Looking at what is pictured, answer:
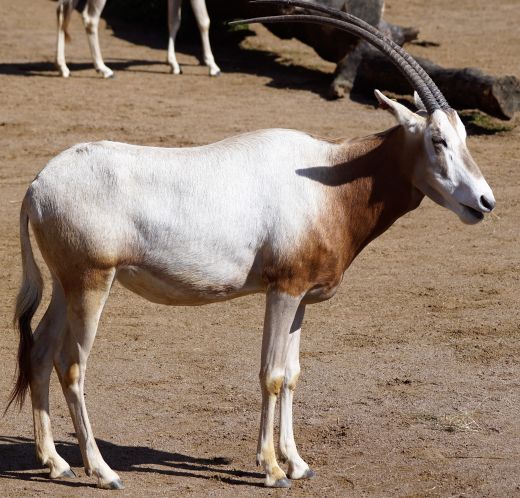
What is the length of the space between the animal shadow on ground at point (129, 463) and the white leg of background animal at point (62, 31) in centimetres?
942

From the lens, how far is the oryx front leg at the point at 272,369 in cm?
612

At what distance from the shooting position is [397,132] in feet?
20.6

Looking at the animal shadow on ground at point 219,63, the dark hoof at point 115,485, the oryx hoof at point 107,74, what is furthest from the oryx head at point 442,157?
the oryx hoof at point 107,74

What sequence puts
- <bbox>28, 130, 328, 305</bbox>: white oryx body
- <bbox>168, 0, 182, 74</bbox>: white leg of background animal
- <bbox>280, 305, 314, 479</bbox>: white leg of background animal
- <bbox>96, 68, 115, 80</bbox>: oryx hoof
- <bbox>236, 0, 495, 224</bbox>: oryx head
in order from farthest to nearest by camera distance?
1. <bbox>168, 0, 182, 74</bbox>: white leg of background animal
2. <bbox>96, 68, 115, 80</bbox>: oryx hoof
3. <bbox>280, 305, 314, 479</bbox>: white leg of background animal
4. <bbox>236, 0, 495, 224</bbox>: oryx head
5. <bbox>28, 130, 328, 305</bbox>: white oryx body

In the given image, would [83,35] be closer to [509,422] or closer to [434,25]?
[434,25]

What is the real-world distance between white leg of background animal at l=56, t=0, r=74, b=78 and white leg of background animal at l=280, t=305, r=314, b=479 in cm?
987

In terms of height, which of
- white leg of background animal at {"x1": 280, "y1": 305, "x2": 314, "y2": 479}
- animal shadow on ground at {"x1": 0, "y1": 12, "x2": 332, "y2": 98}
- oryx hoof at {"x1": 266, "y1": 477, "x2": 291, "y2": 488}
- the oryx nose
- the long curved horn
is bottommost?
animal shadow on ground at {"x1": 0, "y1": 12, "x2": 332, "y2": 98}

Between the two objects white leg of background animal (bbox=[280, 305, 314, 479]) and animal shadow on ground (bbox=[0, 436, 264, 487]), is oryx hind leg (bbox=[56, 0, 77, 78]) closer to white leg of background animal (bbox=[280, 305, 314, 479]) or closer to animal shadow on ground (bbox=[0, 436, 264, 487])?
animal shadow on ground (bbox=[0, 436, 264, 487])

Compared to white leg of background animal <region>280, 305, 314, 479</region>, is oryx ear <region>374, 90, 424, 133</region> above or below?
above

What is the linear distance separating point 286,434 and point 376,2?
989 centimetres

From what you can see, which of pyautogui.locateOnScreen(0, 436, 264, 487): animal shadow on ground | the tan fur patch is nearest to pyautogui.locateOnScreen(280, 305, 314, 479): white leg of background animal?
pyautogui.locateOnScreen(0, 436, 264, 487): animal shadow on ground

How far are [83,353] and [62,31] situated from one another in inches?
405

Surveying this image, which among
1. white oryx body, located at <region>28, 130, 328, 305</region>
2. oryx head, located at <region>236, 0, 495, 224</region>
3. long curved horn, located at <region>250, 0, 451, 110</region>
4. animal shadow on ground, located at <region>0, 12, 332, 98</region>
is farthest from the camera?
animal shadow on ground, located at <region>0, 12, 332, 98</region>

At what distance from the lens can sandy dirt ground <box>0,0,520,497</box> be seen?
645 cm
